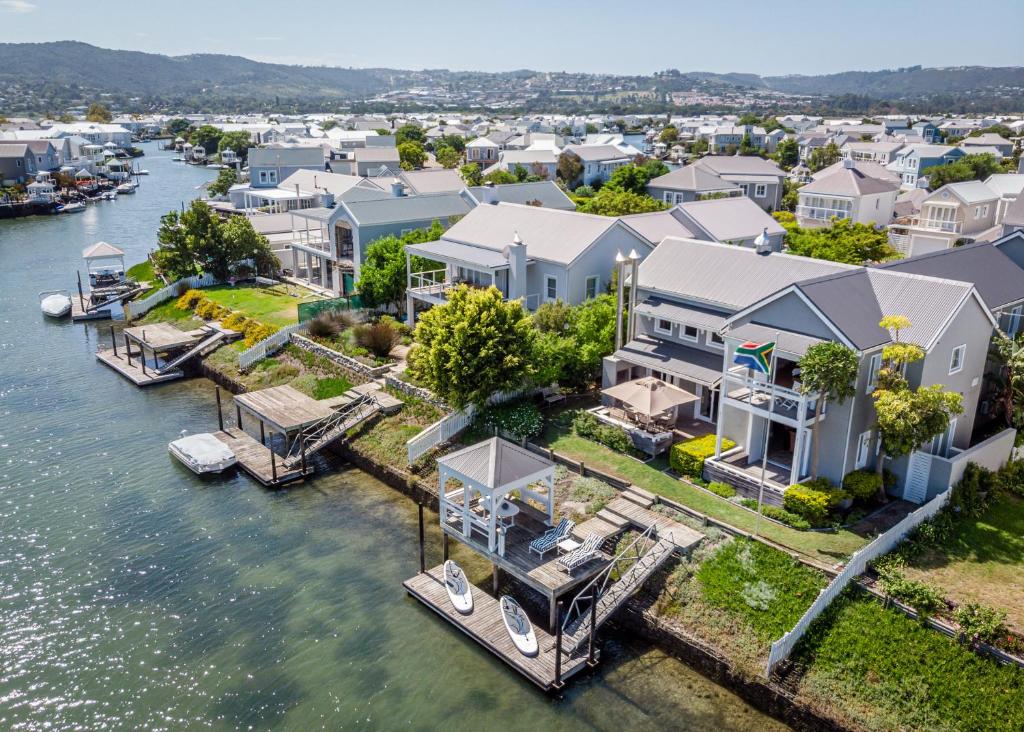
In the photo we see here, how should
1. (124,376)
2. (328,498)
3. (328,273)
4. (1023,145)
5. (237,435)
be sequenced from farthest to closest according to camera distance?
1. (1023,145)
2. (328,273)
3. (124,376)
4. (237,435)
5. (328,498)

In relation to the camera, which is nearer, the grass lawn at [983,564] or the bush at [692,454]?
the grass lawn at [983,564]

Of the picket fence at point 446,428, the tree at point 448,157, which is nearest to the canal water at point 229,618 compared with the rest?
the picket fence at point 446,428

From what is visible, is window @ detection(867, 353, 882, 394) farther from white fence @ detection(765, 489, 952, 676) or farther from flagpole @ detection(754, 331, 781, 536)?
white fence @ detection(765, 489, 952, 676)

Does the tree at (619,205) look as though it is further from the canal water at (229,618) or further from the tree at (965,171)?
the tree at (965,171)

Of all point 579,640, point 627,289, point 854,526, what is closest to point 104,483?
point 579,640

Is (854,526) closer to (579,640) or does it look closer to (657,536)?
(657,536)

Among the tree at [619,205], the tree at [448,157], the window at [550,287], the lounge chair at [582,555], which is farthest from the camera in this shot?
the tree at [448,157]

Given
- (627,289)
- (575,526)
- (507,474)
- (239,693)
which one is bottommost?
(239,693)

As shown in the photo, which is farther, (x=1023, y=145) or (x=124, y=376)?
(x=1023, y=145)
